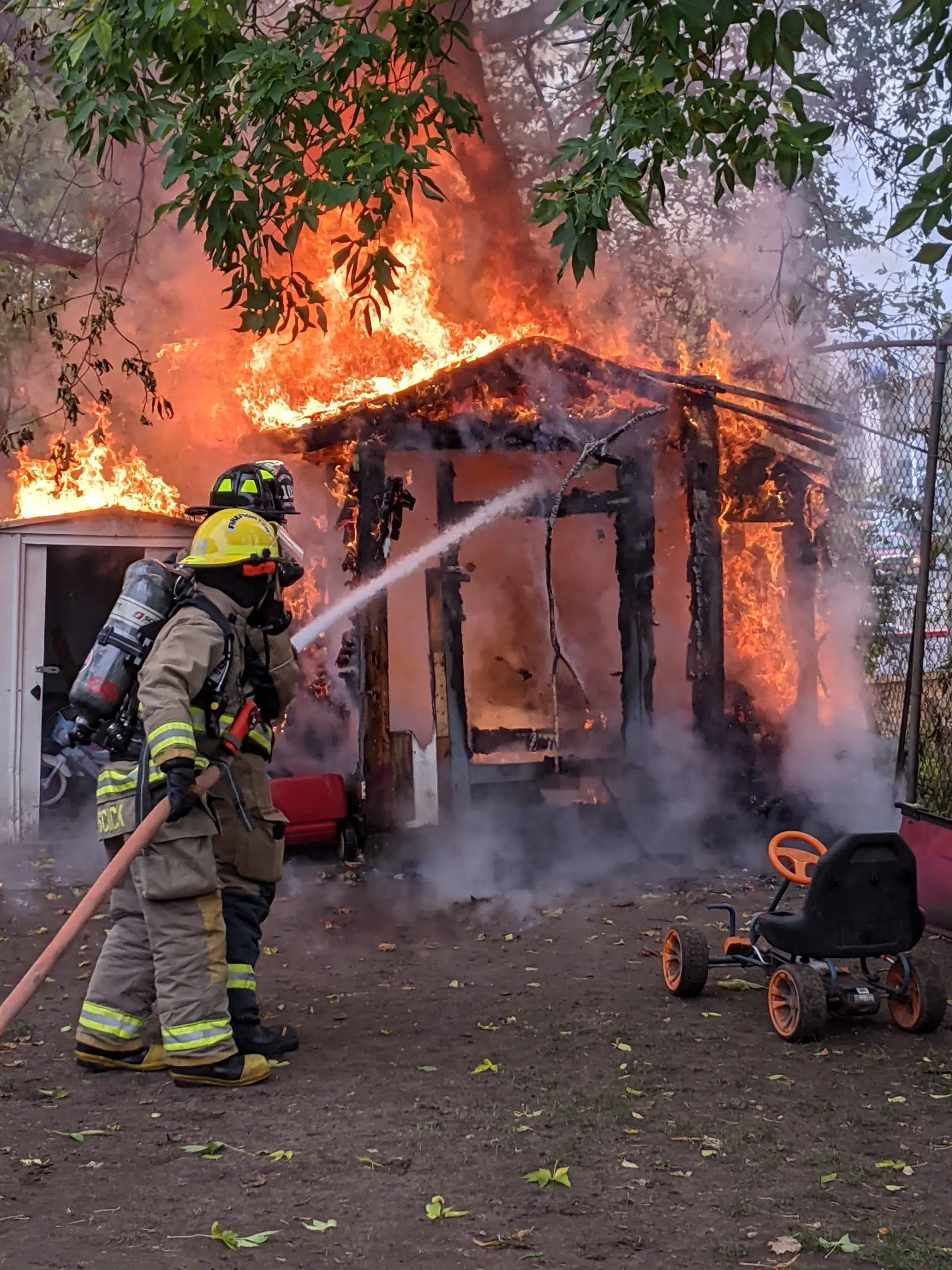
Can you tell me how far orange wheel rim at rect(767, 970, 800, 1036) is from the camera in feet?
16.0

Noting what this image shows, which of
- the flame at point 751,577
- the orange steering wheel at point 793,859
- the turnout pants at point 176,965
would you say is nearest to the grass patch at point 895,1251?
the orange steering wheel at point 793,859

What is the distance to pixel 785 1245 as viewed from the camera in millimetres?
3189

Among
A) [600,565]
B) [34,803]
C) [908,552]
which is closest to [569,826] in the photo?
[600,565]

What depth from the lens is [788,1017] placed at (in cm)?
496

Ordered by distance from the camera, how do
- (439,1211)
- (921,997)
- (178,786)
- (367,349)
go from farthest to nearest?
(367,349)
(921,997)
(178,786)
(439,1211)

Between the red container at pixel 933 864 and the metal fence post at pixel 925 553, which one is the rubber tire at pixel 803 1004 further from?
the metal fence post at pixel 925 553

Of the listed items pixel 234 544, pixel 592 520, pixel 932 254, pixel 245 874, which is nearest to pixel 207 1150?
pixel 245 874

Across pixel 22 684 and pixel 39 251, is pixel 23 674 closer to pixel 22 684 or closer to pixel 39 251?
pixel 22 684

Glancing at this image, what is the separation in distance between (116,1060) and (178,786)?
1.19 meters

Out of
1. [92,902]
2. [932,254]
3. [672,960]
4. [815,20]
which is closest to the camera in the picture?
[92,902]

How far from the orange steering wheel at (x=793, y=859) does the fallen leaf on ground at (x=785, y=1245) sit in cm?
198

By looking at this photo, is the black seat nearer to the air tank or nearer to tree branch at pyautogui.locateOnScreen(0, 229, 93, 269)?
the air tank

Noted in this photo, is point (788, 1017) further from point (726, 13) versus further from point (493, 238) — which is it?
point (493, 238)

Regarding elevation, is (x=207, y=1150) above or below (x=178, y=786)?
below
